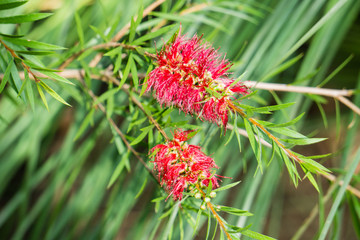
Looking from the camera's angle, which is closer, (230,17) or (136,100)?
(136,100)

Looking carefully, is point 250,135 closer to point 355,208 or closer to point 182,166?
point 182,166

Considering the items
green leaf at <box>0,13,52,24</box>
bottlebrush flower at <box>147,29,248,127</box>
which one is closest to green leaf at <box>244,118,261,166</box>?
bottlebrush flower at <box>147,29,248,127</box>

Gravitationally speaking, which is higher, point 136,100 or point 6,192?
point 136,100

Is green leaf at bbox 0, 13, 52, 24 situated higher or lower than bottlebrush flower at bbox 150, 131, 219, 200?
higher

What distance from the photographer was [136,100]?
9.9 inches

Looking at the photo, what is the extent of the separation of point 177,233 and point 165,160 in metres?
0.23

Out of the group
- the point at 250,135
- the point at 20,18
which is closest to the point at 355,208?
the point at 250,135

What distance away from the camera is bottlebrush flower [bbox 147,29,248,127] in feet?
0.62

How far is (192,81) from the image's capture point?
7.4 inches

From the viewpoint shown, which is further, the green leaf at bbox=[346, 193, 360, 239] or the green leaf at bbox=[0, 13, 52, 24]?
the green leaf at bbox=[346, 193, 360, 239]

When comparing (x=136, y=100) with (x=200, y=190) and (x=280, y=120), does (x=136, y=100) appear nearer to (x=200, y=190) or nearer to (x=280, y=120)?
(x=200, y=190)

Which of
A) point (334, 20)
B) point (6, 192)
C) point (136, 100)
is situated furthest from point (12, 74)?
point (6, 192)

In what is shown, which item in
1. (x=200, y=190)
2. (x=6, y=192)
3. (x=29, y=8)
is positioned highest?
Result: (x=29, y=8)

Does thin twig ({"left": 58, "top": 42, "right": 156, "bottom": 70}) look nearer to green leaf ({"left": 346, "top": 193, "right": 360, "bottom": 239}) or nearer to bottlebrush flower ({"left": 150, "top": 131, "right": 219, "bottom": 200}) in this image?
bottlebrush flower ({"left": 150, "top": 131, "right": 219, "bottom": 200})
